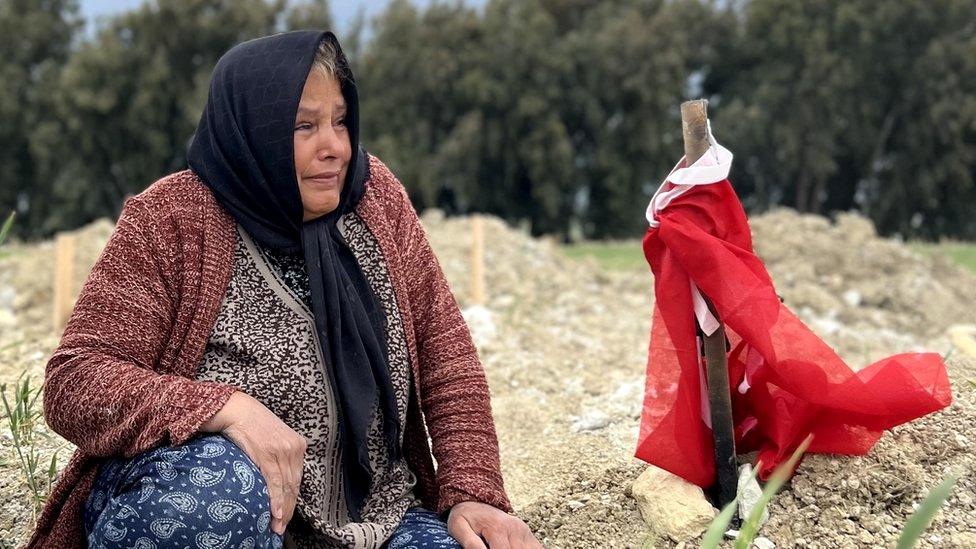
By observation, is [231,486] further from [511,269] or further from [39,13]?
[39,13]

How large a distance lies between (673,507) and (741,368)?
0.38 meters

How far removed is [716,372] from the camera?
8.27 ft

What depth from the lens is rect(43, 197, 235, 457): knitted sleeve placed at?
1.93 metres

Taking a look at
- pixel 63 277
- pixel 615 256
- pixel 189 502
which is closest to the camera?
pixel 189 502

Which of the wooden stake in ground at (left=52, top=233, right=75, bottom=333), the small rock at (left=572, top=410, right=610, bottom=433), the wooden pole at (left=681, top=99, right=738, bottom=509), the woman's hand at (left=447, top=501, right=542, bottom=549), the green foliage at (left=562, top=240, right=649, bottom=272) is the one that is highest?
the wooden pole at (left=681, top=99, right=738, bottom=509)

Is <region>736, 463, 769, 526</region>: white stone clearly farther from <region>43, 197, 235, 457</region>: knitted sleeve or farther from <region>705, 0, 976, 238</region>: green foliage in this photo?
<region>705, 0, 976, 238</region>: green foliage

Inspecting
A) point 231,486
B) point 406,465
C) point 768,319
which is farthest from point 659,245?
point 231,486

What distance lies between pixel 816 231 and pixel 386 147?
17.2 meters

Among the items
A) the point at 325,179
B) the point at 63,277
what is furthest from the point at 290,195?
the point at 63,277

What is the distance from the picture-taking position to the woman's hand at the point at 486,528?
2184 millimetres

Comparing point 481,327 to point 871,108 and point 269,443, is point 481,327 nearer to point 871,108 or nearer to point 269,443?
point 269,443

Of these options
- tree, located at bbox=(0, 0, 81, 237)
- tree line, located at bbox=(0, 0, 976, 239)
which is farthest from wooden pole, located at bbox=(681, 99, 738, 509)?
tree, located at bbox=(0, 0, 81, 237)

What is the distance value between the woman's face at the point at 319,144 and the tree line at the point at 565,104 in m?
25.6

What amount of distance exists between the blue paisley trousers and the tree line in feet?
85.4
